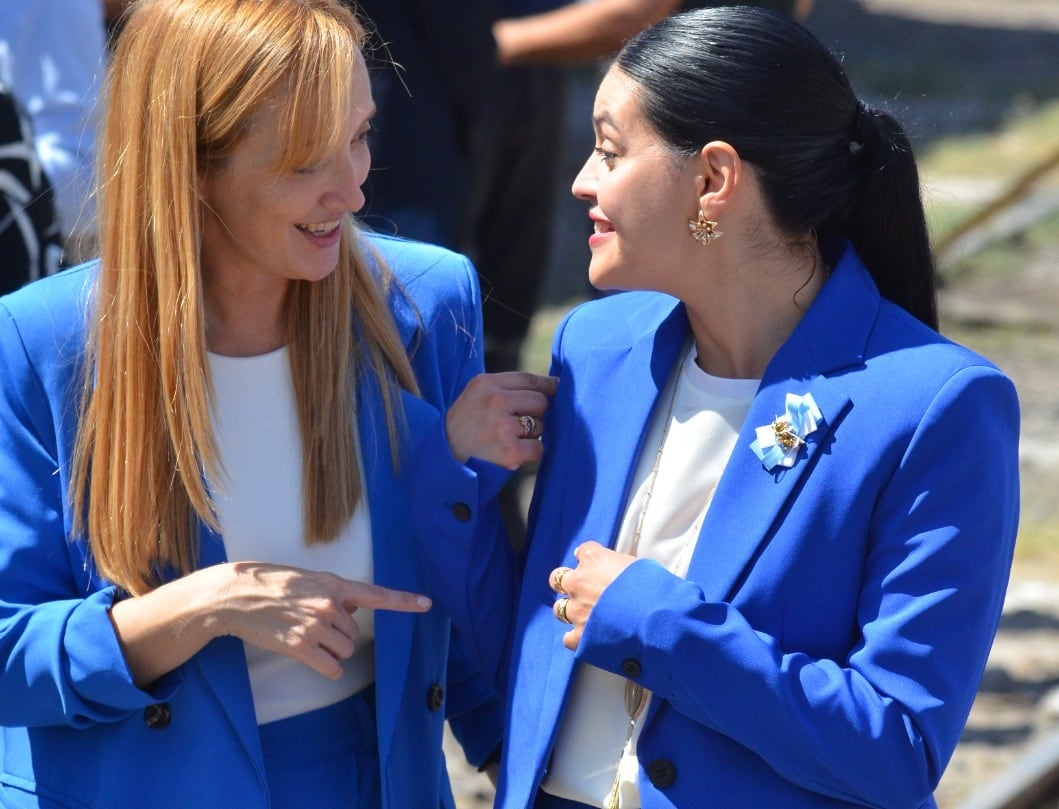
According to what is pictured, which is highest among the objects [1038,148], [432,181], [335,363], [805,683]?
[335,363]

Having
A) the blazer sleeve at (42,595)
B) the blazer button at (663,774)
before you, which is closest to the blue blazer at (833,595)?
the blazer button at (663,774)

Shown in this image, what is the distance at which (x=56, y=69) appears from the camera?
337 cm

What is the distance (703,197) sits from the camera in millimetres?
2158

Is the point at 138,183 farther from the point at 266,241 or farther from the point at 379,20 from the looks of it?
the point at 379,20

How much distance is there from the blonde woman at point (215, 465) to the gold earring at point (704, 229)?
0.34m

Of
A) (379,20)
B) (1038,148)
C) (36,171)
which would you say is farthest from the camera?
(1038,148)

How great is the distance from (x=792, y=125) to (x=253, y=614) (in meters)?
0.98

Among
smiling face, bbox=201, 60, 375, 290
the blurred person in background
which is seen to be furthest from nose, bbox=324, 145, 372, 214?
the blurred person in background

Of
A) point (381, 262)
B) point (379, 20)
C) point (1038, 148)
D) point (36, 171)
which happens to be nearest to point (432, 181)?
point (379, 20)

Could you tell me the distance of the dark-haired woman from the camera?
197 cm

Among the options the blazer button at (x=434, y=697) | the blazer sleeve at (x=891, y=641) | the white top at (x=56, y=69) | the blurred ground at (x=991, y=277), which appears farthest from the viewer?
the blurred ground at (x=991, y=277)

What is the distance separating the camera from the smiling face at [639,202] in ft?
7.11

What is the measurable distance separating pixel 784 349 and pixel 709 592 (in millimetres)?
344

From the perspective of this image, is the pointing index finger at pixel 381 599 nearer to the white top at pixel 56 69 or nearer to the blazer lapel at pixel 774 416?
the blazer lapel at pixel 774 416
